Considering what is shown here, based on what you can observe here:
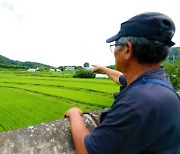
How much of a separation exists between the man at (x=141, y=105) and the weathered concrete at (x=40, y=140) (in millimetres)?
52

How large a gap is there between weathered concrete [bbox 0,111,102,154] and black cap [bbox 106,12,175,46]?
569 mm

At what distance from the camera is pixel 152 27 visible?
128 cm

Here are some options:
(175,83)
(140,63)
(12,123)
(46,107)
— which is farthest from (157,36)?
(175,83)

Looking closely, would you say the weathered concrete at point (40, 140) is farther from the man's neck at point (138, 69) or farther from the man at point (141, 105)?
the man's neck at point (138, 69)

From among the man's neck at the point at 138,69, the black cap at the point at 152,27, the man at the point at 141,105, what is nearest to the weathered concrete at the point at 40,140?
the man at the point at 141,105

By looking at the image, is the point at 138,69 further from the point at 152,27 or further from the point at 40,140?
the point at 40,140

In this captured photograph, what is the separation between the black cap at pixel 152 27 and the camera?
4.21ft

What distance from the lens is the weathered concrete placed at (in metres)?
1.19

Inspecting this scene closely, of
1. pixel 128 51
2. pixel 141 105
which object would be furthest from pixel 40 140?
pixel 128 51

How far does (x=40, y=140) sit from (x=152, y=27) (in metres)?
0.72

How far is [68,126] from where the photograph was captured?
1.40 metres

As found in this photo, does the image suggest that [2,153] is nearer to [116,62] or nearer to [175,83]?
[116,62]

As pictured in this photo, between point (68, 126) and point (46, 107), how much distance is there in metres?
14.4

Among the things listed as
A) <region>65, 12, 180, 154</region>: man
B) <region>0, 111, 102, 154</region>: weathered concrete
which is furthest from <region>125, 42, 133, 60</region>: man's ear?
<region>0, 111, 102, 154</region>: weathered concrete
